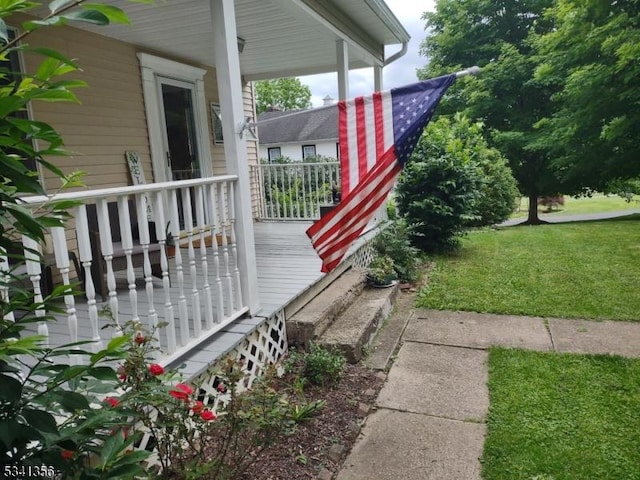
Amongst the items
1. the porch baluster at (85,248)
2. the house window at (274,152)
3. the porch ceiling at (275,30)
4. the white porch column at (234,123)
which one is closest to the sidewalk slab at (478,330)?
the white porch column at (234,123)

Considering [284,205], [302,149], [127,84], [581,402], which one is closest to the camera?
[581,402]

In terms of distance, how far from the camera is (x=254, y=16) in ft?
16.5

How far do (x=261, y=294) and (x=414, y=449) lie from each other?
5.93ft

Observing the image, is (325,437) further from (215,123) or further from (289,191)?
(289,191)

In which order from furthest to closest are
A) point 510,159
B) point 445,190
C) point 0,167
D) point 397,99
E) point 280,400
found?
point 510,159 < point 445,190 < point 397,99 < point 280,400 < point 0,167

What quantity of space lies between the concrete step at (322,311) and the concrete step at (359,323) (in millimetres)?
63

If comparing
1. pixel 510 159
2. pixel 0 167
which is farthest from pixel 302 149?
pixel 0 167

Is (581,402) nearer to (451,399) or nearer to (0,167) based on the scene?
(451,399)

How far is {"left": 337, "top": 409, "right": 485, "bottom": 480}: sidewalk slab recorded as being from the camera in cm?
248

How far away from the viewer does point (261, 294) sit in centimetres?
399

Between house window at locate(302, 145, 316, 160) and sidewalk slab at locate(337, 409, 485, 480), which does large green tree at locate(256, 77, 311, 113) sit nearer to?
house window at locate(302, 145, 316, 160)

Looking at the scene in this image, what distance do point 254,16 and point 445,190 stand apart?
147 inches

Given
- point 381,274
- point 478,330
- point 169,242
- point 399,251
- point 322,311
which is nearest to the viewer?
Answer: point 322,311

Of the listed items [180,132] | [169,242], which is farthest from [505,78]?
[169,242]
